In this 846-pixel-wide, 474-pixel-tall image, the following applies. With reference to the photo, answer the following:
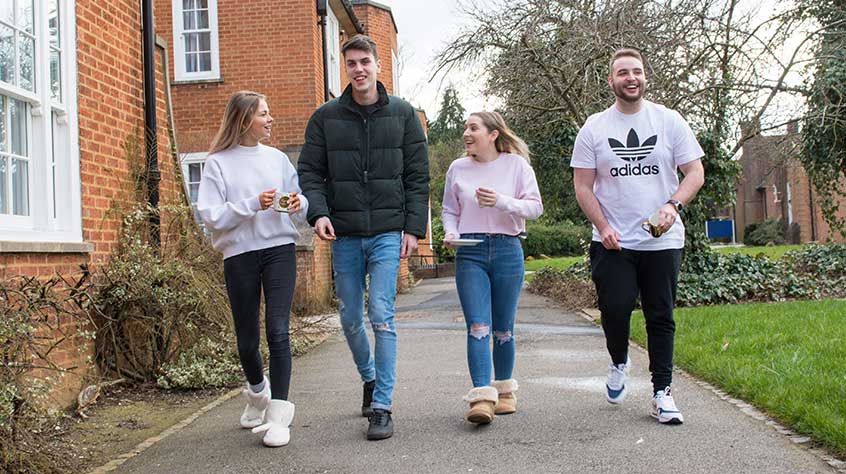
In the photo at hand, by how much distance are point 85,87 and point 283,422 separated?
133 inches

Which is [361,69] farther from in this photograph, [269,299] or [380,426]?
[380,426]

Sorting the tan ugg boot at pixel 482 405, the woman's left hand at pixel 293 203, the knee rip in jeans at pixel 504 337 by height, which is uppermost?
the woman's left hand at pixel 293 203

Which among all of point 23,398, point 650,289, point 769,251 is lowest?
point 23,398

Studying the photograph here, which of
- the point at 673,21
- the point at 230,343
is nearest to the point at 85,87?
the point at 230,343

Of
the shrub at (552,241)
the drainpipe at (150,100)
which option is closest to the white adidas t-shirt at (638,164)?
the drainpipe at (150,100)

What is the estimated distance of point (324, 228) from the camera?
4.77 meters

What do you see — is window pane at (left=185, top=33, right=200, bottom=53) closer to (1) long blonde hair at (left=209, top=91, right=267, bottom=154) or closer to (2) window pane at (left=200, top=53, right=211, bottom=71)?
(2) window pane at (left=200, top=53, right=211, bottom=71)

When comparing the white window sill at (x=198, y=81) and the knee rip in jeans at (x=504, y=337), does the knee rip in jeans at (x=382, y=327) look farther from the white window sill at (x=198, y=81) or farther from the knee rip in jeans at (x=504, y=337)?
the white window sill at (x=198, y=81)

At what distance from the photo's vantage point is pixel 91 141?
21.8 ft

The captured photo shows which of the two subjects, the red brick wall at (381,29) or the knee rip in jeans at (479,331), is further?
the red brick wall at (381,29)

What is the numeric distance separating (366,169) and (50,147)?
2631 mm

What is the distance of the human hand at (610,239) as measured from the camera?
4.78 meters

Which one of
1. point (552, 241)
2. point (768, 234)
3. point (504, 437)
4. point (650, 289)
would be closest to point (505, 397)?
point (504, 437)

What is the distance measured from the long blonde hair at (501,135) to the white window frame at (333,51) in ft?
39.7
